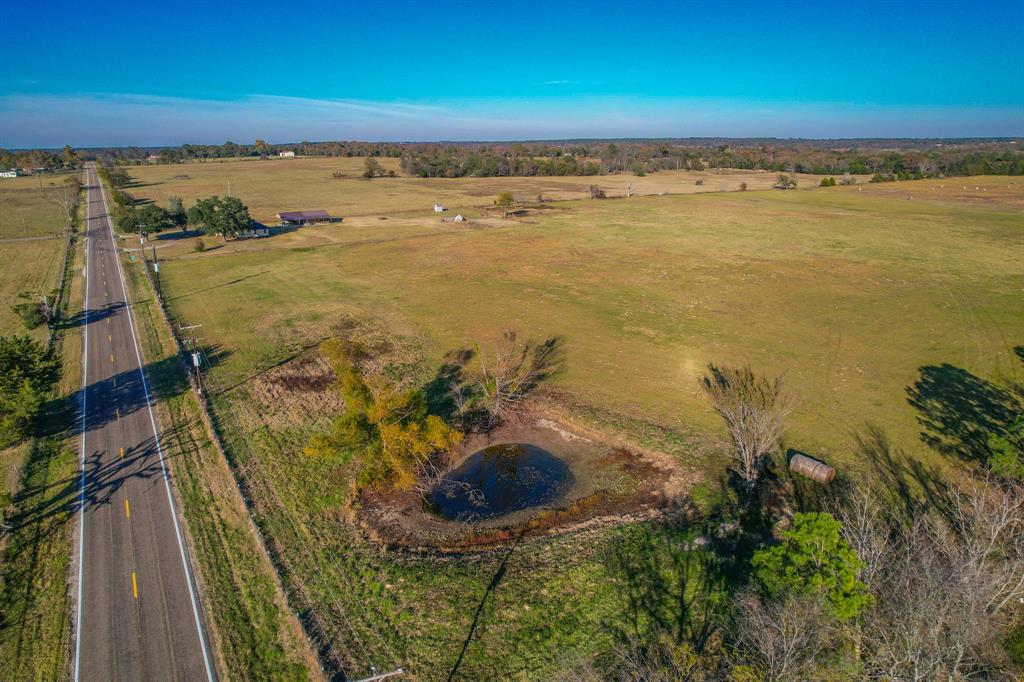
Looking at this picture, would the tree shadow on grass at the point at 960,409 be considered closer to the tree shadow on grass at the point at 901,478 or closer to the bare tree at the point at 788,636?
the tree shadow on grass at the point at 901,478

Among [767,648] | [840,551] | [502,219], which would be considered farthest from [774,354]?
[502,219]

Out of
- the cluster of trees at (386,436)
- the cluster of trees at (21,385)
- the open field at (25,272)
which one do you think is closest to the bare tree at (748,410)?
the cluster of trees at (386,436)

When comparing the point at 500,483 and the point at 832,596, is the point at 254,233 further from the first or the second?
the point at 832,596

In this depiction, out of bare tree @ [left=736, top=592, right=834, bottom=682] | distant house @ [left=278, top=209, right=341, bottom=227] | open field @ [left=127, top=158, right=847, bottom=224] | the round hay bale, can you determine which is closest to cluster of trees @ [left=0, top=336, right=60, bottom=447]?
bare tree @ [left=736, top=592, right=834, bottom=682]

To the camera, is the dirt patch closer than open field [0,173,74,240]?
Yes

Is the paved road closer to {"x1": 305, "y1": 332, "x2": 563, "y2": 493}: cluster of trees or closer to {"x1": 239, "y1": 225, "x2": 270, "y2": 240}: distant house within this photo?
{"x1": 305, "y1": 332, "x2": 563, "y2": 493}: cluster of trees

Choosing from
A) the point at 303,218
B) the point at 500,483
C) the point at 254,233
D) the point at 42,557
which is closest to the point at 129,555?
the point at 42,557
